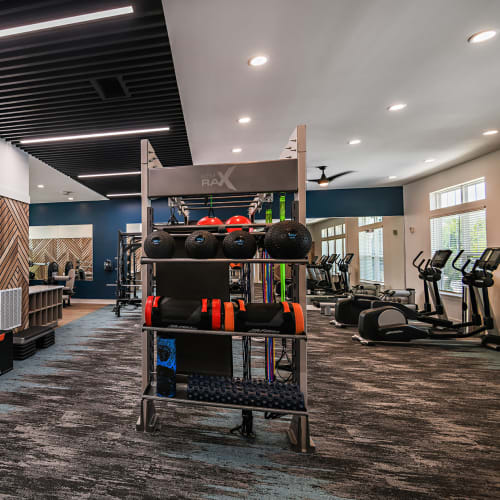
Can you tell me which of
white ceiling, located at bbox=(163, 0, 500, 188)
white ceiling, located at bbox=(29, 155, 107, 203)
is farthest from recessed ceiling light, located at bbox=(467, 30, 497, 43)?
white ceiling, located at bbox=(29, 155, 107, 203)

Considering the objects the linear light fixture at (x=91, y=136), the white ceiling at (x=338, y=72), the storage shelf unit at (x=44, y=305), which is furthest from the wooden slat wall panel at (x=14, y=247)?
the white ceiling at (x=338, y=72)

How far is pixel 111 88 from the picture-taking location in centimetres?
309

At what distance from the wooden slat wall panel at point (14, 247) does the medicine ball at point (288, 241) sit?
4.44m

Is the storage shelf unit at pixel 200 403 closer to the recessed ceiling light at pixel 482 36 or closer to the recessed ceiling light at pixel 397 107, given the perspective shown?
the recessed ceiling light at pixel 482 36

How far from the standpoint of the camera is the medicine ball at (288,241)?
1.76m

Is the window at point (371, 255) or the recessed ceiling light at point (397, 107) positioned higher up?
the recessed ceiling light at point (397, 107)

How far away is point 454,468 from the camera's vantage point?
1.74 m

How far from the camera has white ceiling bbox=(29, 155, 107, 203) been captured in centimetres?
562

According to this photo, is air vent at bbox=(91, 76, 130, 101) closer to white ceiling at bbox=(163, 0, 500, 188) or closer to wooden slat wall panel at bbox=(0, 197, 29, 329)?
white ceiling at bbox=(163, 0, 500, 188)

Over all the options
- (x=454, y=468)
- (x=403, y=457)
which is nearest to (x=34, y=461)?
(x=403, y=457)

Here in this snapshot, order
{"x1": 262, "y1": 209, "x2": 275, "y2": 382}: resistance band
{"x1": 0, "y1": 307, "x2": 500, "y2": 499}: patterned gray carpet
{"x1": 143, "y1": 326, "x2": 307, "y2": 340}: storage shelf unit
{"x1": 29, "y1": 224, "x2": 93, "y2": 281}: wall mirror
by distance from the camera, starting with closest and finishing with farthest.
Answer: {"x1": 0, "y1": 307, "x2": 500, "y2": 499}: patterned gray carpet, {"x1": 143, "y1": 326, "x2": 307, "y2": 340}: storage shelf unit, {"x1": 262, "y1": 209, "x2": 275, "y2": 382}: resistance band, {"x1": 29, "y1": 224, "x2": 93, "y2": 281}: wall mirror

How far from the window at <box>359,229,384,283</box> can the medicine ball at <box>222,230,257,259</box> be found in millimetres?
6482

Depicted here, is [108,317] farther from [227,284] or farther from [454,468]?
[454,468]

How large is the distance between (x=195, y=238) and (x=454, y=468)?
7.17ft
